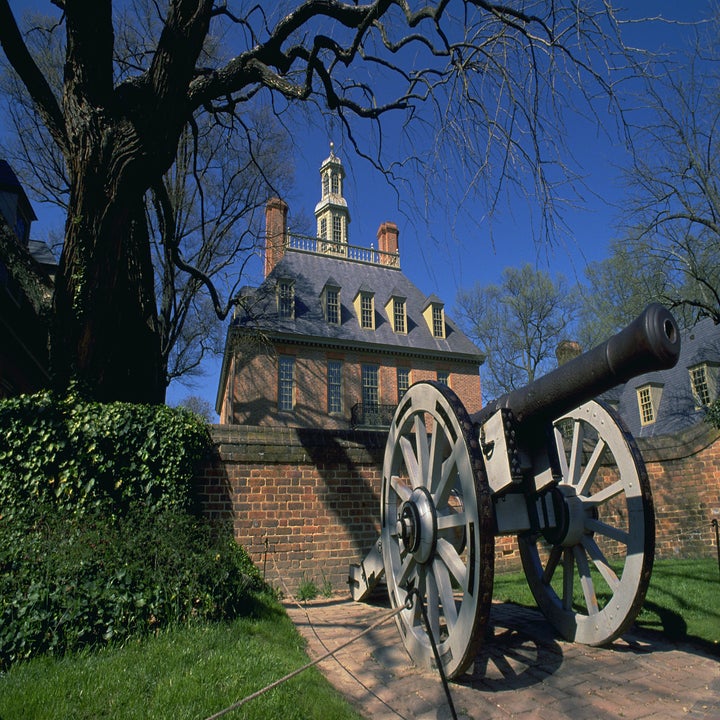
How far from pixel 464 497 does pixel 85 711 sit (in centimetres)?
233

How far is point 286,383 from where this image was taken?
75.2ft

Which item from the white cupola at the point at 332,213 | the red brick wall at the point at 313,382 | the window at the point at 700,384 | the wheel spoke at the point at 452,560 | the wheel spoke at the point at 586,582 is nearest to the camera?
the wheel spoke at the point at 452,560

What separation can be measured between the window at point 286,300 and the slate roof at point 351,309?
257 mm

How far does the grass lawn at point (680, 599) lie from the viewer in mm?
4383

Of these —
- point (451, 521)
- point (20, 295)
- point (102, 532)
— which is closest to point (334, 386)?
point (20, 295)

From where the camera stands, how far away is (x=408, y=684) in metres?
3.39

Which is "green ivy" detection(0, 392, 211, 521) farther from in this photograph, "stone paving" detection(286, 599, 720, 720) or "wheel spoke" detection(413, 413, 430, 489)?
"wheel spoke" detection(413, 413, 430, 489)

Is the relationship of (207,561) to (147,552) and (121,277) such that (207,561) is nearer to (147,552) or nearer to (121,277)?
Answer: (147,552)

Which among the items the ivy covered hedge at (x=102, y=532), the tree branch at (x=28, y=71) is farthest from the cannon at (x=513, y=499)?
the tree branch at (x=28, y=71)

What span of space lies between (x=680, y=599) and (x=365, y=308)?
852 inches

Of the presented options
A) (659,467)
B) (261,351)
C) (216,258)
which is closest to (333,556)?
(659,467)

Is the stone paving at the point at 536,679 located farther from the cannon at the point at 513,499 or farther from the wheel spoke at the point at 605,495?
the wheel spoke at the point at 605,495

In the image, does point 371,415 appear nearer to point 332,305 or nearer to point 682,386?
point 332,305

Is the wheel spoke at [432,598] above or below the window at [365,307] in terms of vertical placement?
below
